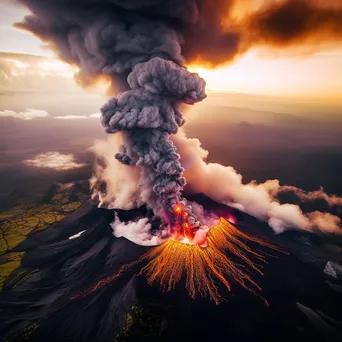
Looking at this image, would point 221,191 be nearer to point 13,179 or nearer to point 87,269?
point 87,269

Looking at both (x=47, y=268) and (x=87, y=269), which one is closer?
(x=87, y=269)

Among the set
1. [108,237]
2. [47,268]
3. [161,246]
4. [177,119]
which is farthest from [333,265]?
[47,268]

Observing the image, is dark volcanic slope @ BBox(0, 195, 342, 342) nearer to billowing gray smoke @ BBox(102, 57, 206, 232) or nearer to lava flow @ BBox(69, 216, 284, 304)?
lava flow @ BBox(69, 216, 284, 304)

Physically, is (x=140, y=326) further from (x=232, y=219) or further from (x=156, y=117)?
(x=232, y=219)

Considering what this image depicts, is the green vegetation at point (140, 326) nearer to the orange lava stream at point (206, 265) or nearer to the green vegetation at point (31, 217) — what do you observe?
the orange lava stream at point (206, 265)

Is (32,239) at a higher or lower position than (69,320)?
lower

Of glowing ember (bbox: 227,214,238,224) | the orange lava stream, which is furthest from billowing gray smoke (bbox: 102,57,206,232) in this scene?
glowing ember (bbox: 227,214,238,224)

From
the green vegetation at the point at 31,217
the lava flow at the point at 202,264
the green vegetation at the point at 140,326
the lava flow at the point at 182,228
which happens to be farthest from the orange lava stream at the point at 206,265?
the green vegetation at the point at 31,217
